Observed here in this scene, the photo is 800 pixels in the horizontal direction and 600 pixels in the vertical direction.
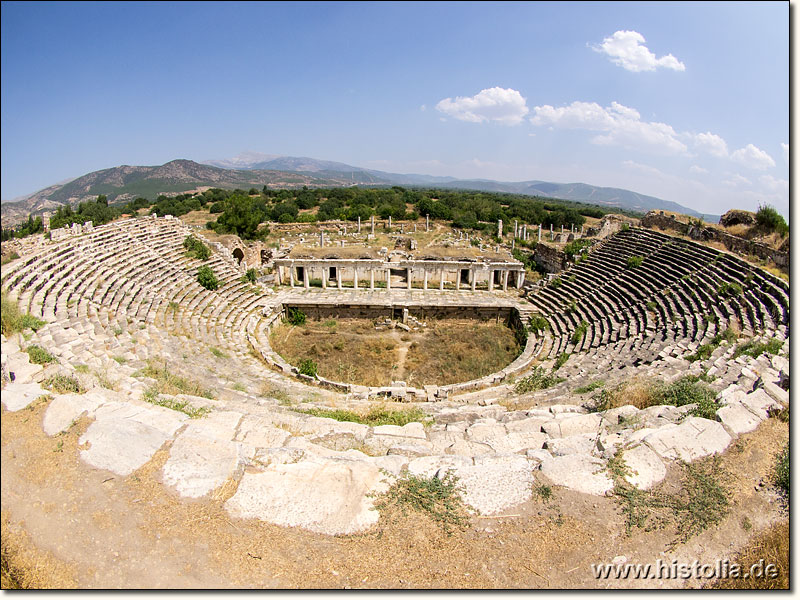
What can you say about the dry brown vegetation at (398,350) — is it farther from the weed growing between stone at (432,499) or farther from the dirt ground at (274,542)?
the dirt ground at (274,542)

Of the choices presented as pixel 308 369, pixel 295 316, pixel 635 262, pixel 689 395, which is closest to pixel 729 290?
pixel 635 262

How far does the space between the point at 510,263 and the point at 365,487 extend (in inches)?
860

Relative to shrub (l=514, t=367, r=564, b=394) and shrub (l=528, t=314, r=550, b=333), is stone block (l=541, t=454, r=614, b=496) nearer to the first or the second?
shrub (l=514, t=367, r=564, b=394)

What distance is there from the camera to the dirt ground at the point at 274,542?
157 inches

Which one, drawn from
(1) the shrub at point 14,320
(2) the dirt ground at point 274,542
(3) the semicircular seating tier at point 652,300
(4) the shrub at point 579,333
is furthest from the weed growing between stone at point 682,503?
(1) the shrub at point 14,320

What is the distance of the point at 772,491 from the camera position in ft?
17.3

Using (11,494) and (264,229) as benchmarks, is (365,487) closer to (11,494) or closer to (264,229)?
(11,494)

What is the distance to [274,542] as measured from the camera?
4336 millimetres

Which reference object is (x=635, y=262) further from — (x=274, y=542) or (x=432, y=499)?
(x=274, y=542)

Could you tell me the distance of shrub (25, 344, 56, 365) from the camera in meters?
7.88

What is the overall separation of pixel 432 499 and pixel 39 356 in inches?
322

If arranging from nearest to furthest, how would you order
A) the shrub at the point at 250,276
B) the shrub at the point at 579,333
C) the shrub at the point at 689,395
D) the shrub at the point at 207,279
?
the shrub at the point at 689,395 < the shrub at the point at 579,333 < the shrub at the point at 207,279 < the shrub at the point at 250,276

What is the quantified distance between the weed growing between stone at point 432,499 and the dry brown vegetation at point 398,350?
8993 mm

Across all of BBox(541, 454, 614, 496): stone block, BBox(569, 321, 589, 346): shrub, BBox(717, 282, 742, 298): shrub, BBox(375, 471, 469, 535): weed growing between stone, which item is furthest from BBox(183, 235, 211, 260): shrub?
BBox(717, 282, 742, 298): shrub
